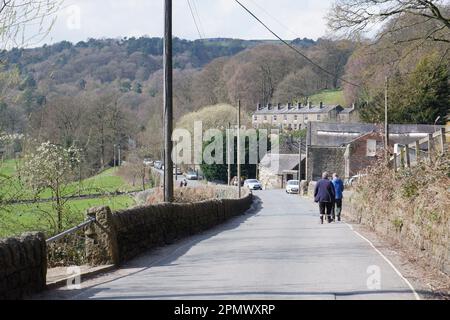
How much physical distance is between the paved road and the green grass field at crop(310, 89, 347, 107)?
113 m

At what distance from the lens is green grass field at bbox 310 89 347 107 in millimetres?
130375

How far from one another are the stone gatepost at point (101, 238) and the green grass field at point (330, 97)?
117 meters

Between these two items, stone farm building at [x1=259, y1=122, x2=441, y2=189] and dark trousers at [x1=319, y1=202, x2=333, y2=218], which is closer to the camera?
dark trousers at [x1=319, y1=202, x2=333, y2=218]

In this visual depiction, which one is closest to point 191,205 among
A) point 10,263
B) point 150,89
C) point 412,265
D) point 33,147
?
point 33,147

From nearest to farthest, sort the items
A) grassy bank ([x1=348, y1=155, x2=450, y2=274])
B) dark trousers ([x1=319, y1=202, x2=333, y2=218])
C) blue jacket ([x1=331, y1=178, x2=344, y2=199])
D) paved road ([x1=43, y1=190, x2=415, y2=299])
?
paved road ([x1=43, y1=190, x2=415, y2=299]) < grassy bank ([x1=348, y1=155, x2=450, y2=274]) < dark trousers ([x1=319, y1=202, x2=333, y2=218]) < blue jacket ([x1=331, y1=178, x2=344, y2=199])

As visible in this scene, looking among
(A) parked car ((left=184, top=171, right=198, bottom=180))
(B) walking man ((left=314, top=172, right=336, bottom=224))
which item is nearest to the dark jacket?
(B) walking man ((left=314, top=172, right=336, bottom=224))

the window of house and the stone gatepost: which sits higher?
the window of house

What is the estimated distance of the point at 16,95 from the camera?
41.5 ft

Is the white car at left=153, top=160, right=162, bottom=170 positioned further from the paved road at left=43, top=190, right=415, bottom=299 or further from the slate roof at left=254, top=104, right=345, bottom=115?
the paved road at left=43, top=190, right=415, bottom=299

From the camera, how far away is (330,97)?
13400 cm

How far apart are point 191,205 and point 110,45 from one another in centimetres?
15625

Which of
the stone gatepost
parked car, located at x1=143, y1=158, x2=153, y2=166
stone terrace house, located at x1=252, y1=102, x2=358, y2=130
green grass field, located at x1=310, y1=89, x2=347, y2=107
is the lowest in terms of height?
the stone gatepost

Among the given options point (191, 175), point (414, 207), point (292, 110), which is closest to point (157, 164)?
point (191, 175)

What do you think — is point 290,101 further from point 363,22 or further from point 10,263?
point 10,263
